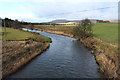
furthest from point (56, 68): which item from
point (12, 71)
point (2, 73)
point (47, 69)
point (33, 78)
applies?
point (2, 73)

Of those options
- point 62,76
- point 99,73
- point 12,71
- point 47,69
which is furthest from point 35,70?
point 99,73

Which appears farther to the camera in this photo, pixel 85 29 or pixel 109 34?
pixel 85 29

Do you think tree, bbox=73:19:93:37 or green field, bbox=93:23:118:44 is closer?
green field, bbox=93:23:118:44

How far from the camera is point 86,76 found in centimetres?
1880

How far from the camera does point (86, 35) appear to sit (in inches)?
2162

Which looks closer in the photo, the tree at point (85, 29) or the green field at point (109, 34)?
the green field at point (109, 34)

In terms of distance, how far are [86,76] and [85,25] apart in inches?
1628

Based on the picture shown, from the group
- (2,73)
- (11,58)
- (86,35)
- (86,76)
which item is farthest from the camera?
(86,35)

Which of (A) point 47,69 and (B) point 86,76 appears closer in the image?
(B) point 86,76

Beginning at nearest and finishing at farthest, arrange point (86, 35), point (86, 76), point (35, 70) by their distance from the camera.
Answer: point (86, 76), point (35, 70), point (86, 35)

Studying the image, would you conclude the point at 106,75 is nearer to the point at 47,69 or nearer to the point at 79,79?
the point at 79,79

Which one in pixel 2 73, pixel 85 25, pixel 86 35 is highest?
pixel 85 25

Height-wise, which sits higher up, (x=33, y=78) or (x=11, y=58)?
(x=11, y=58)

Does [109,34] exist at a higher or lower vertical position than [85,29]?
lower
